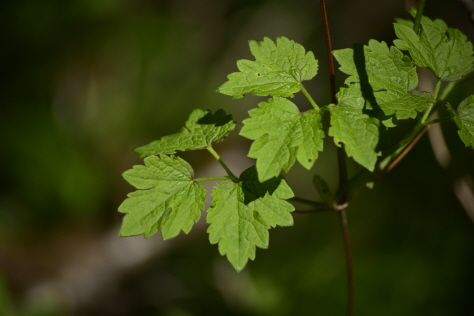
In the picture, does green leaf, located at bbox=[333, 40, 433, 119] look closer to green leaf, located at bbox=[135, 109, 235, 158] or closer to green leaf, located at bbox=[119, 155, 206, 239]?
green leaf, located at bbox=[135, 109, 235, 158]

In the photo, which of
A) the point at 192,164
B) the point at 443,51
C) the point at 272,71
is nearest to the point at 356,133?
the point at 272,71

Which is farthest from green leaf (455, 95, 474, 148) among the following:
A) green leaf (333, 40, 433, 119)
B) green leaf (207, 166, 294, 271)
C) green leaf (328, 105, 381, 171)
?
green leaf (207, 166, 294, 271)

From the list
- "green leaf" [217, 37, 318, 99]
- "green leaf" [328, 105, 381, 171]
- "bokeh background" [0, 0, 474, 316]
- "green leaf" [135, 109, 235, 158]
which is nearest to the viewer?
"green leaf" [328, 105, 381, 171]

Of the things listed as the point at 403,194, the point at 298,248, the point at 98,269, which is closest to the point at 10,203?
the point at 98,269

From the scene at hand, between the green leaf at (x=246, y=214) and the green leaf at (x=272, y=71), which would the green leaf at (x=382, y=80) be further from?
the green leaf at (x=246, y=214)

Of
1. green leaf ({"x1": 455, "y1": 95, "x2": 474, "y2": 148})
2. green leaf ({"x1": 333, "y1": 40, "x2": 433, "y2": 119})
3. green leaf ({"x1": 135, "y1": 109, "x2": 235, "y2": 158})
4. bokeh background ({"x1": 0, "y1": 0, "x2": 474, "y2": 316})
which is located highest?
green leaf ({"x1": 333, "y1": 40, "x2": 433, "y2": 119})

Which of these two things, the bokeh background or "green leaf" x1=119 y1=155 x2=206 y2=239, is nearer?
"green leaf" x1=119 y1=155 x2=206 y2=239

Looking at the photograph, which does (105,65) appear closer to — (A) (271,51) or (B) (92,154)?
(B) (92,154)
